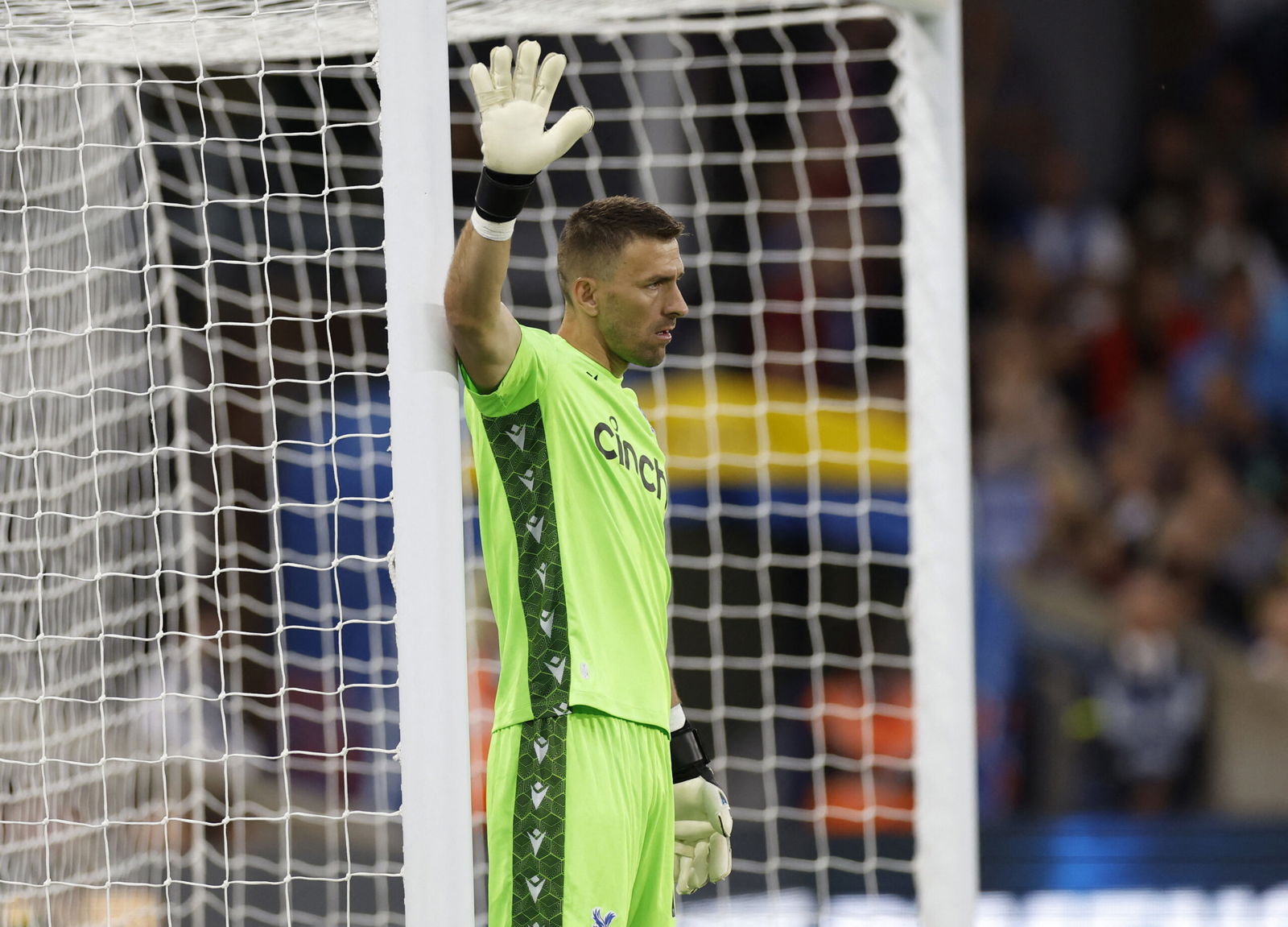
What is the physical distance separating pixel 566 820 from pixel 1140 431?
4695mm

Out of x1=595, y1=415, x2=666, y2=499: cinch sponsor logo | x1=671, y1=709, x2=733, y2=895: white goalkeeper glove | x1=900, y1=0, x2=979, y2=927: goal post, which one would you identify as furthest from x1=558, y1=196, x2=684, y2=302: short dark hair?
x1=900, y1=0, x2=979, y2=927: goal post

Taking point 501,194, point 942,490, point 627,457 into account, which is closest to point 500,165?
point 501,194

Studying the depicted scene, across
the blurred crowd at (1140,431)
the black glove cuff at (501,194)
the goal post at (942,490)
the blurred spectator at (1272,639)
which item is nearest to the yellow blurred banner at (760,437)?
the blurred crowd at (1140,431)

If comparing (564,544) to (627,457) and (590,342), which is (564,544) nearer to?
(627,457)

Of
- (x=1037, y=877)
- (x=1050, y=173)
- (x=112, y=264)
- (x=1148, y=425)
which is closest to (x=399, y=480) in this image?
(x=112, y=264)

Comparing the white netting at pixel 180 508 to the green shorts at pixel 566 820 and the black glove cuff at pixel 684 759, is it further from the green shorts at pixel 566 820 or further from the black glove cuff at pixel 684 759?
the black glove cuff at pixel 684 759

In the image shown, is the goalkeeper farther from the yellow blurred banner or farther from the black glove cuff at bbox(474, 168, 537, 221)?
the yellow blurred banner

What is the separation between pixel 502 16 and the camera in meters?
3.64

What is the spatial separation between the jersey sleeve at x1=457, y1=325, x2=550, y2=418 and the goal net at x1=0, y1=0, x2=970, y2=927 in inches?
10.1

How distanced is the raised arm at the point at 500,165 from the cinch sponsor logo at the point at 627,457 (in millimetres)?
330

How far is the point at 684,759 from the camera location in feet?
8.77

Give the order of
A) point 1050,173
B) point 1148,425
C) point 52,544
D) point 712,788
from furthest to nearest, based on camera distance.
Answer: point 1050,173, point 1148,425, point 52,544, point 712,788

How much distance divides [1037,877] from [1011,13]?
423 cm

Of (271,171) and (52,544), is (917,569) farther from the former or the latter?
(271,171)
